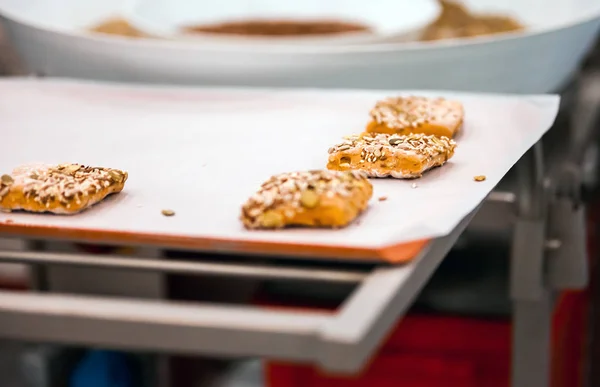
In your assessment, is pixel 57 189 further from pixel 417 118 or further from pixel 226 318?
pixel 417 118

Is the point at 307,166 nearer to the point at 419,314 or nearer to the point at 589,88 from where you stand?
the point at 419,314

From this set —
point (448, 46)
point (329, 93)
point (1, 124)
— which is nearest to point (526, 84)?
point (448, 46)

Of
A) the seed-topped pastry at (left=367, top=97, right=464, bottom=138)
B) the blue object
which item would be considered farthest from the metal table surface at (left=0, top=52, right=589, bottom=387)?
the blue object

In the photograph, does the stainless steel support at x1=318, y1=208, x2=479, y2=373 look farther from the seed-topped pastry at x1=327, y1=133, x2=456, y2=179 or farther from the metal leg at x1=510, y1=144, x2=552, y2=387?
the metal leg at x1=510, y1=144, x2=552, y2=387

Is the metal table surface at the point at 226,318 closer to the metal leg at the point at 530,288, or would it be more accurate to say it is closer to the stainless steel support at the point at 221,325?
the stainless steel support at the point at 221,325

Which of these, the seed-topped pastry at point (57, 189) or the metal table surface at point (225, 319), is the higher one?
the seed-topped pastry at point (57, 189)

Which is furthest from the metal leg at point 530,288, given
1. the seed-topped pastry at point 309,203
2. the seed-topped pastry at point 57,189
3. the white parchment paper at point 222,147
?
the seed-topped pastry at point 57,189

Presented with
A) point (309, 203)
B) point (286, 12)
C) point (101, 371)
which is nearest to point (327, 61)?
point (309, 203)
